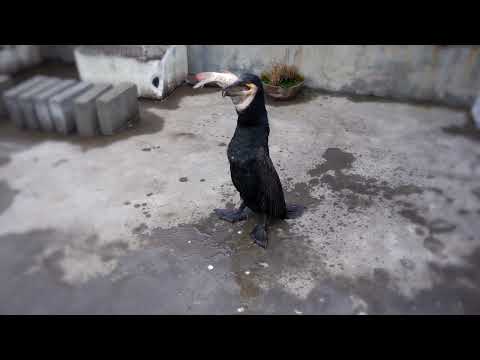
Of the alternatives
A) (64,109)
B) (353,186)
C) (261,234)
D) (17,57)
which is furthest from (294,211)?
(17,57)

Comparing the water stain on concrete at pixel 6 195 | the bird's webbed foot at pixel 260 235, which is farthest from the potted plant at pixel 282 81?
the water stain on concrete at pixel 6 195

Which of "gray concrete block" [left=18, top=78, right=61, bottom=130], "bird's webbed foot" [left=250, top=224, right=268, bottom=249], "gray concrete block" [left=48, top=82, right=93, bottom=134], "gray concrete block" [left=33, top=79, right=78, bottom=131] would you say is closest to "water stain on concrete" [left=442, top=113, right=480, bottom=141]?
"bird's webbed foot" [left=250, top=224, right=268, bottom=249]

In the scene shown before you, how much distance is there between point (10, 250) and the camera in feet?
11.9

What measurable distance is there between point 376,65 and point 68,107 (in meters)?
5.49

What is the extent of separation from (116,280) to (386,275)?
8.47 feet

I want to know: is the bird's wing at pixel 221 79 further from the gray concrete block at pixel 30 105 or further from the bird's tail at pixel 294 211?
the gray concrete block at pixel 30 105

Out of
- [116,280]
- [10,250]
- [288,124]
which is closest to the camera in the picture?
[116,280]

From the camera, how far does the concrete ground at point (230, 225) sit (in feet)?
10.5

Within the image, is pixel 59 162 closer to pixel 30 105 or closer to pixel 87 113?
pixel 87 113

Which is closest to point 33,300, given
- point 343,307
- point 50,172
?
point 50,172

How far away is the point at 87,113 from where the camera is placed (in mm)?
5418

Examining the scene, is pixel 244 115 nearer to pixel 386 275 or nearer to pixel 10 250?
pixel 386 275

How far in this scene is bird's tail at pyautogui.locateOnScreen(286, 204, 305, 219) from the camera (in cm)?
404
